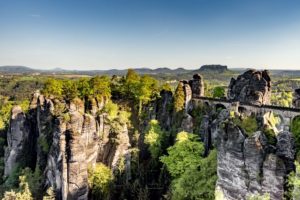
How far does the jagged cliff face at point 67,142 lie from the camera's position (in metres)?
41.2

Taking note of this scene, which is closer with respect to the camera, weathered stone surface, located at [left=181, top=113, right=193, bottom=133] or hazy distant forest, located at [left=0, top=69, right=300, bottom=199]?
hazy distant forest, located at [left=0, top=69, right=300, bottom=199]

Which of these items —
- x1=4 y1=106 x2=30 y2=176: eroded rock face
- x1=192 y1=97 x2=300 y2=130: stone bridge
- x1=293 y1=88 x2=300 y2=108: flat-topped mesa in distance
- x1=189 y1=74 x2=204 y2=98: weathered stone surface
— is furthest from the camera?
x1=189 y1=74 x2=204 y2=98: weathered stone surface

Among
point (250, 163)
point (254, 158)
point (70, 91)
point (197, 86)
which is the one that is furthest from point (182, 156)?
point (70, 91)

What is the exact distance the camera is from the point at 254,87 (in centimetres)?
4759

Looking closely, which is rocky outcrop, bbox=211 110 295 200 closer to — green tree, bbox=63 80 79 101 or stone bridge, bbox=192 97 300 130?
stone bridge, bbox=192 97 300 130

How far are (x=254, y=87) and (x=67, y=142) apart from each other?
103 feet

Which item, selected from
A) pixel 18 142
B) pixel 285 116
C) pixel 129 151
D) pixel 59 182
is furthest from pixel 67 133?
pixel 285 116

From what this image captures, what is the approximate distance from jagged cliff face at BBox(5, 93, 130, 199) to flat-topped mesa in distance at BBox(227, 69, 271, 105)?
2138cm

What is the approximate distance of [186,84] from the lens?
54625 mm

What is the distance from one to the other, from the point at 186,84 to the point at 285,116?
61.5 feet

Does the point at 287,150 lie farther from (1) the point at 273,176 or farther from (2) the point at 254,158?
(2) the point at 254,158

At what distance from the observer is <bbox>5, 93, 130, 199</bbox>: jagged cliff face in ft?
135

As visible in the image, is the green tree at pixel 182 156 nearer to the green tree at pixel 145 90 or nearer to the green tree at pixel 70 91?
the green tree at pixel 145 90

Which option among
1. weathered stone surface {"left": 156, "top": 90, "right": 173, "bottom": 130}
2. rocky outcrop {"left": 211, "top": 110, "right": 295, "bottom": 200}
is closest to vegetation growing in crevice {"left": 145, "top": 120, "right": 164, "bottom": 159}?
weathered stone surface {"left": 156, "top": 90, "right": 173, "bottom": 130}
